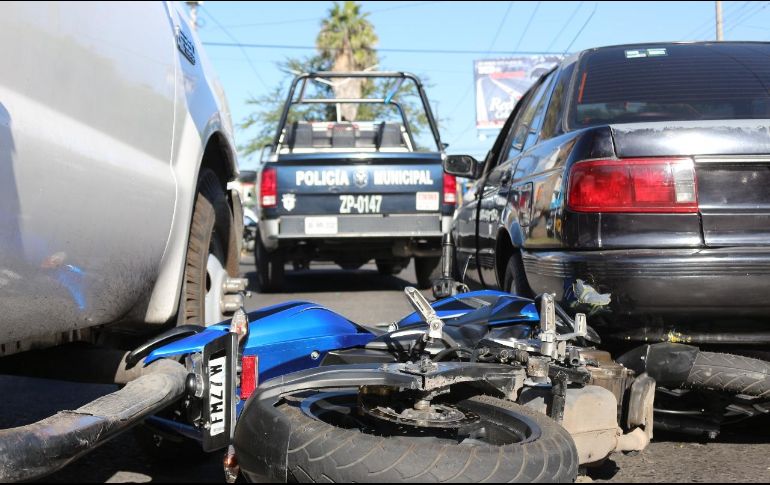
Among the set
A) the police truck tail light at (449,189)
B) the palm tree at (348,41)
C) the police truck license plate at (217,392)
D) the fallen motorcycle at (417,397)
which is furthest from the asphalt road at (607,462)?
the palm tree at (348,41)

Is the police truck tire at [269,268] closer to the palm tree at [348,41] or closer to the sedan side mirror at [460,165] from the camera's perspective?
the sedan side mirror at [460,165]

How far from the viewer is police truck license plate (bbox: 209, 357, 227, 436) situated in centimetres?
246

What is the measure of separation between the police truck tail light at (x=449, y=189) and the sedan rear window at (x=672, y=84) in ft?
18.9

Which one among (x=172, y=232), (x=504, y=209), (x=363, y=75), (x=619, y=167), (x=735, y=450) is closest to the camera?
(x=172, y=232)

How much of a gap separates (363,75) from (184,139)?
22.6 feet

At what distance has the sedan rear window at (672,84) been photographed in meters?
3.59

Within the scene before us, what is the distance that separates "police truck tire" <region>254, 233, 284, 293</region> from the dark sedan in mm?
6790

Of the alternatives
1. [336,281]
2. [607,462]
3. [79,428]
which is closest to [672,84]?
[607,462]

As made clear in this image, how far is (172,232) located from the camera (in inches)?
119

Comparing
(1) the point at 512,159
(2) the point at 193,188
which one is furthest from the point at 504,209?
(2) the point at 193,188

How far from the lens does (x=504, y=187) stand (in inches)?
185

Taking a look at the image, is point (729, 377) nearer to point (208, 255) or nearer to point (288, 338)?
point (288, 338)

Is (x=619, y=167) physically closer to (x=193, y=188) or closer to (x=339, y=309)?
(x=193, y=188)

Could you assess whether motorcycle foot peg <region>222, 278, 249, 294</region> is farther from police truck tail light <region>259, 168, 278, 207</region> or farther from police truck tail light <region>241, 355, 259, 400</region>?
police truck tail light <region>259, 168, 278, 207</region>
